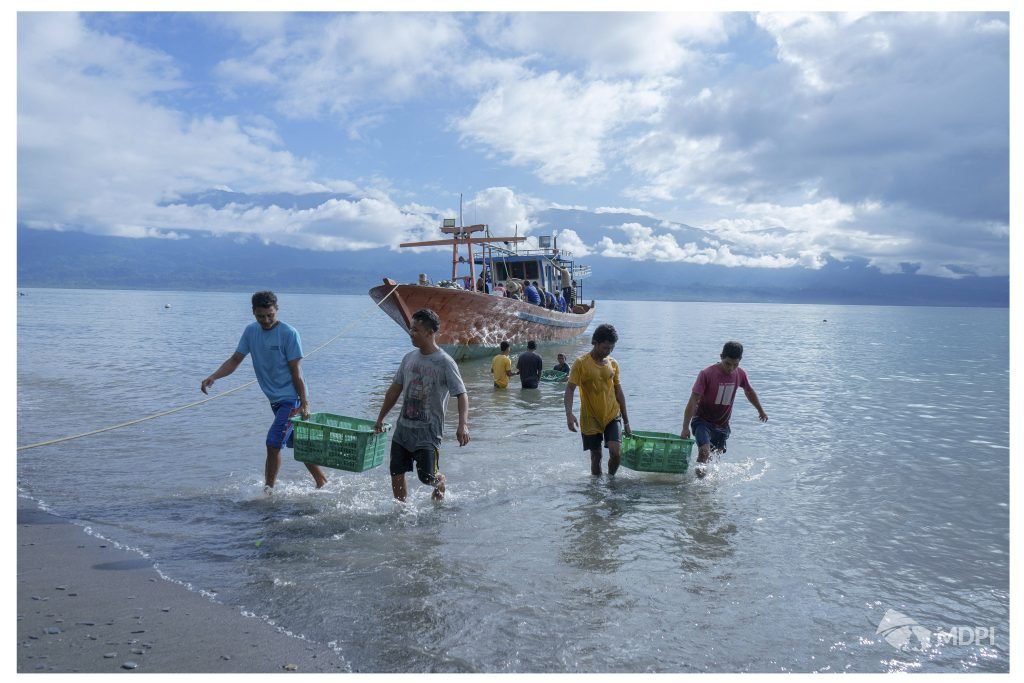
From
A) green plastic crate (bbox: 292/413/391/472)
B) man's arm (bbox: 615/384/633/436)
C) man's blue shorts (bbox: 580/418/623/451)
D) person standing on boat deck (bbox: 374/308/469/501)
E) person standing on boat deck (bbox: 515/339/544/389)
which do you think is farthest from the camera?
person standing on boat deck (bbox: 515/339/544/389)

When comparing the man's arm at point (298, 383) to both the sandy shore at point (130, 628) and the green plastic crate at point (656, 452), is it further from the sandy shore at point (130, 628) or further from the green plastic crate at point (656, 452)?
the green plastic crate at point (656, 452)

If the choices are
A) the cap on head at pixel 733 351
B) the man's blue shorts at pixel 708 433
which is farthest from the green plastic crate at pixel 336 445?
the cap on head at pixel 733 351

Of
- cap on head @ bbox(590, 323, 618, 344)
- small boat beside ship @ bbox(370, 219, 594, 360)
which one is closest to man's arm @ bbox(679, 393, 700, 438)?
cap on head @ bbox(590, 323, 618, 344)

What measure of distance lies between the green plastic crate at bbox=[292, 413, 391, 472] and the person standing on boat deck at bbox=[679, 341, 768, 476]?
3241 millimetres

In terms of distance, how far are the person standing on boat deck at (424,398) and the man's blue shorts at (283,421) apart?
0.88 metres

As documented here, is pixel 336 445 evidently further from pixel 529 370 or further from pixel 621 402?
pixel 529 370

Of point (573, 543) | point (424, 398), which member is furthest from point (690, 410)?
point (424, 398)

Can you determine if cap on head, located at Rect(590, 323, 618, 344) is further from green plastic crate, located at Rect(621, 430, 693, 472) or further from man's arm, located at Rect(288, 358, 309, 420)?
man's arm, located at Rect(288, 358, 309, 420)

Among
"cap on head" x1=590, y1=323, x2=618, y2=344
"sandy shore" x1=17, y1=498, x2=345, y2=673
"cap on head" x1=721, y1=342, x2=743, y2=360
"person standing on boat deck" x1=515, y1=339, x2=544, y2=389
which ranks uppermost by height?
"cap on head" x1=590, y1=323, x2=618, y2=344

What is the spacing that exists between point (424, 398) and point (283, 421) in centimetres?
146

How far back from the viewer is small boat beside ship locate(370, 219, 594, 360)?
846 inches

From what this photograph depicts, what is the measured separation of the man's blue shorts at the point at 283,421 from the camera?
20.0 feet

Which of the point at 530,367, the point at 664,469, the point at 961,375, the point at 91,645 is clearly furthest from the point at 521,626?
the point at 961,375

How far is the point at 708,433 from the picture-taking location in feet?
24.0
